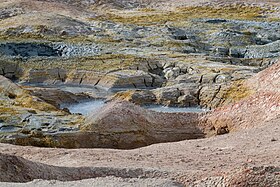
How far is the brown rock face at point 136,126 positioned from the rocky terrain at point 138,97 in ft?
0.18

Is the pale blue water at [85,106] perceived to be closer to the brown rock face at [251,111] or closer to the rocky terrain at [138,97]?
the rocky terrain at [138,97]

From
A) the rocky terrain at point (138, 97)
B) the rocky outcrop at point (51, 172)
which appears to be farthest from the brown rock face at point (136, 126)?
the rocky outcrop at point (51, 172)

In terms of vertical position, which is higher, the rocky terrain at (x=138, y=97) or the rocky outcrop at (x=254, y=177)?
the rocky outcrop at (x=254, y=177)

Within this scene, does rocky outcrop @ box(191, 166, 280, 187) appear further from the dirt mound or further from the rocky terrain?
the dirt mound

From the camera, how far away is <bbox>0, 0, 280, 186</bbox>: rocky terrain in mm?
18281

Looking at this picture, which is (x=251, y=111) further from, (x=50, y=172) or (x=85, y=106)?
(x=50, y=172)

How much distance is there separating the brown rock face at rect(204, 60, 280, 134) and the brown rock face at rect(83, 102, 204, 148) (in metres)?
1.10

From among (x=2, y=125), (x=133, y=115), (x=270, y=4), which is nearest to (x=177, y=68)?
(x=133, y=115)

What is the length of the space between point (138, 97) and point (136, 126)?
11102 millimetres

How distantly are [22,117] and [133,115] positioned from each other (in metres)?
5.12

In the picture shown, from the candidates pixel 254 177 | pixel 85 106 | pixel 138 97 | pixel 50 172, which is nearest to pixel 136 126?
pixel 50 172

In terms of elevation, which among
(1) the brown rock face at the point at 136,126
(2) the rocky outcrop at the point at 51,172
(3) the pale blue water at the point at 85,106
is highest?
(2) the rocky outcrop at the point at 51,172

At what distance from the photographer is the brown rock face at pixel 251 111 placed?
27422mm

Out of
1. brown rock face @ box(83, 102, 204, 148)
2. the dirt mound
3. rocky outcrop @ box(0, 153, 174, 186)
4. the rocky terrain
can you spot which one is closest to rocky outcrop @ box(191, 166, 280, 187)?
the rocky terrain
